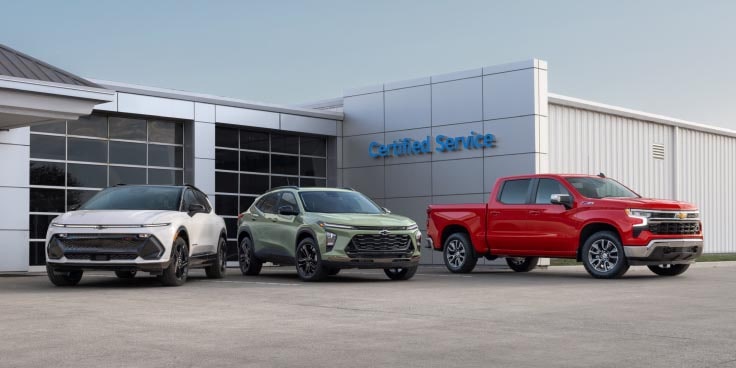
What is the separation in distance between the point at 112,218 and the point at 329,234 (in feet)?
12.1

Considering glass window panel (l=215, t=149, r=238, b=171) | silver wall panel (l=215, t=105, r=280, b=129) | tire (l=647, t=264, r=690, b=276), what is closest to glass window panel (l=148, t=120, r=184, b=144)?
silver wall panel (l=215, t=105, r=280, b=129)

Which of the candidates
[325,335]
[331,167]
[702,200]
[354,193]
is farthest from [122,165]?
[702,200]

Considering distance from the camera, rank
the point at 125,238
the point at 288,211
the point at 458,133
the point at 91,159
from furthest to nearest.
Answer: the point at 458,133, the point at 91,159, the point at 288,211, the point at 125,238

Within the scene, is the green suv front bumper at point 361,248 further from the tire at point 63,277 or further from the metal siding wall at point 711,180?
the metal siding wall at point 711,180

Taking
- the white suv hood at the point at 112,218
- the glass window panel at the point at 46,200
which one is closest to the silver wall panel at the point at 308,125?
the glass window panel at the point at 46,200

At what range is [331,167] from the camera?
106 ft

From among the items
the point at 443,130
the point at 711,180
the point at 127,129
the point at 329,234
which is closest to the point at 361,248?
the point at 329,234

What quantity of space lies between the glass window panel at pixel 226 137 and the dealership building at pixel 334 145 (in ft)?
0.11

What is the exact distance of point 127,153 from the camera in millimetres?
26703

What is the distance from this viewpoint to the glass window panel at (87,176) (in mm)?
25438

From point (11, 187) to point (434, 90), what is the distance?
12496 mm

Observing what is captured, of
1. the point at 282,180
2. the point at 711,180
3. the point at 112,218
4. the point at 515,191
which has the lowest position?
the point at 112,218

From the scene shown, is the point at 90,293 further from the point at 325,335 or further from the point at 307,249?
the point at 325,335

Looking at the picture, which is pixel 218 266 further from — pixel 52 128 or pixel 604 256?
pixel 52 128
